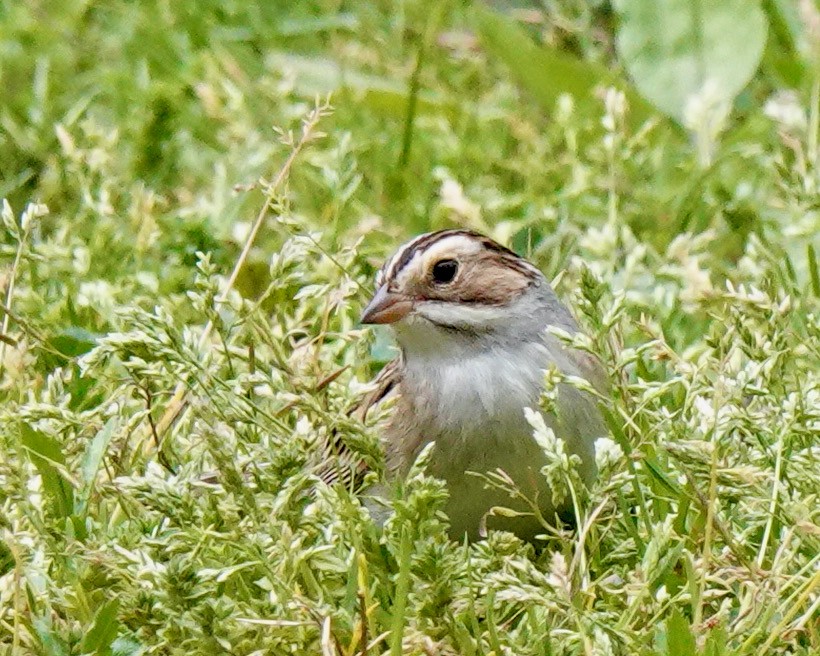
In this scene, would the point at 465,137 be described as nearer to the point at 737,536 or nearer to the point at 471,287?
the point at 471,287

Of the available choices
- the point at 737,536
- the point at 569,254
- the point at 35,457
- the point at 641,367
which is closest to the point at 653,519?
the point at 737,536

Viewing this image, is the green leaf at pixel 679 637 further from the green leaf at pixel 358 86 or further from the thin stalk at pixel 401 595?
the green leaf at pixel 358 86

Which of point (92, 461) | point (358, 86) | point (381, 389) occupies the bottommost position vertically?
point (358, 86)

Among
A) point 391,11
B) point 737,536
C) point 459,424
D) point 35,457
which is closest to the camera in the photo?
point 737,536

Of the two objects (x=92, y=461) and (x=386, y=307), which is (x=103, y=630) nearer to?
(x=92, y=461)

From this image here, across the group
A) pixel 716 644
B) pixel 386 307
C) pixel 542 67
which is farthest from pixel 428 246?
pixel 542 67

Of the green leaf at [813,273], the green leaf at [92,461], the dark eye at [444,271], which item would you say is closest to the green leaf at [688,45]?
the green leaf at [813,273]
